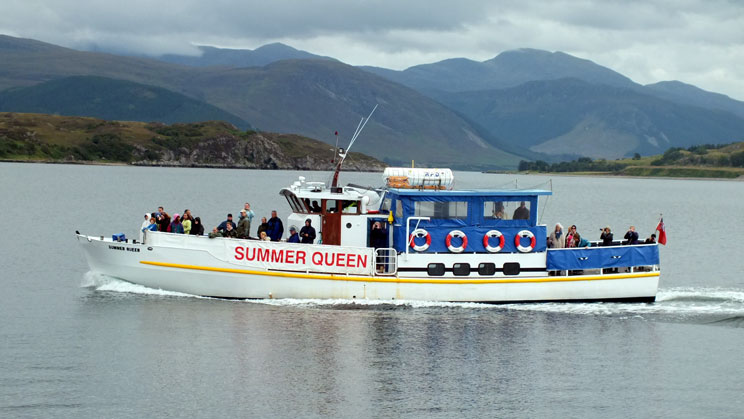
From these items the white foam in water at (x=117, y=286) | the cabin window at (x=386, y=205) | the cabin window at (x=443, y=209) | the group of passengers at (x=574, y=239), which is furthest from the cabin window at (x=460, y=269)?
the white foam in water at (x=117, y=286)

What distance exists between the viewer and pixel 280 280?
3278 cm

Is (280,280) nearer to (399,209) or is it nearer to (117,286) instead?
(399,209)

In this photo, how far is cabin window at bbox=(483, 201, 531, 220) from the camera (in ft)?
112

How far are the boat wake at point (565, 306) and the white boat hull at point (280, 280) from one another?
23 cm

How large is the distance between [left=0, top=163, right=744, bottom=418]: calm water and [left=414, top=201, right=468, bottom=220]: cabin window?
11.8 ft

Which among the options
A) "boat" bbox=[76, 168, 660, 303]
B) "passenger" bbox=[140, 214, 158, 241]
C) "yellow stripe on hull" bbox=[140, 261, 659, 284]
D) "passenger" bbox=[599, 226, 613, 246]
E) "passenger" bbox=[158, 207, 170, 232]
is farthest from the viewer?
"passenger" bbox=[599, 226, 613, 246]

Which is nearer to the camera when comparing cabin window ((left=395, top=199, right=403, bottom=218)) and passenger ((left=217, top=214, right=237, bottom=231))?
passenger ((left=217, top=214, right=237, bottom=231))

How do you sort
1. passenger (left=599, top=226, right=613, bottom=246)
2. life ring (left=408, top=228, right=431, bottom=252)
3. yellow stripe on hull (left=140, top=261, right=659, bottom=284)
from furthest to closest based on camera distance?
passenger (left=599, top=226, right=613, bottom=246) < life ring (left=408, top=228, right=431, bottom=252) < yellow stripe on hull (left=140, top=261, right=659, bottom=284)

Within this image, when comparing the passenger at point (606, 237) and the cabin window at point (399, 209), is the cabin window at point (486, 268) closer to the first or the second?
the cabin window at point (399, 209)

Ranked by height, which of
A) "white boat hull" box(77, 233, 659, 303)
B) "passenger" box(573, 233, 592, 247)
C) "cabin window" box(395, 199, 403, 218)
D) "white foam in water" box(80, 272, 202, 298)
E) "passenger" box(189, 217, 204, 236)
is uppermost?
"cabin window" box(395, 199, 403, 218)

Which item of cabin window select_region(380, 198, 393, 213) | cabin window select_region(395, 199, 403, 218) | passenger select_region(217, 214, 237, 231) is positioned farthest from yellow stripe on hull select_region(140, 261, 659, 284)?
cabin window select_region(380, 198, 393, 213)

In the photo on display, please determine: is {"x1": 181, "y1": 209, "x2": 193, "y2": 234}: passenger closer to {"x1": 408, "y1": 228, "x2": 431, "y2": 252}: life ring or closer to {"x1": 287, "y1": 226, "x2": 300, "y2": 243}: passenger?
{"x1": 287, "y1": 226, "x2": 300, "y2": 243}: passenger

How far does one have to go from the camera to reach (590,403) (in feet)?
76.9

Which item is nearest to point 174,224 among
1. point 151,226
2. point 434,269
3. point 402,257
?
point 151,226
